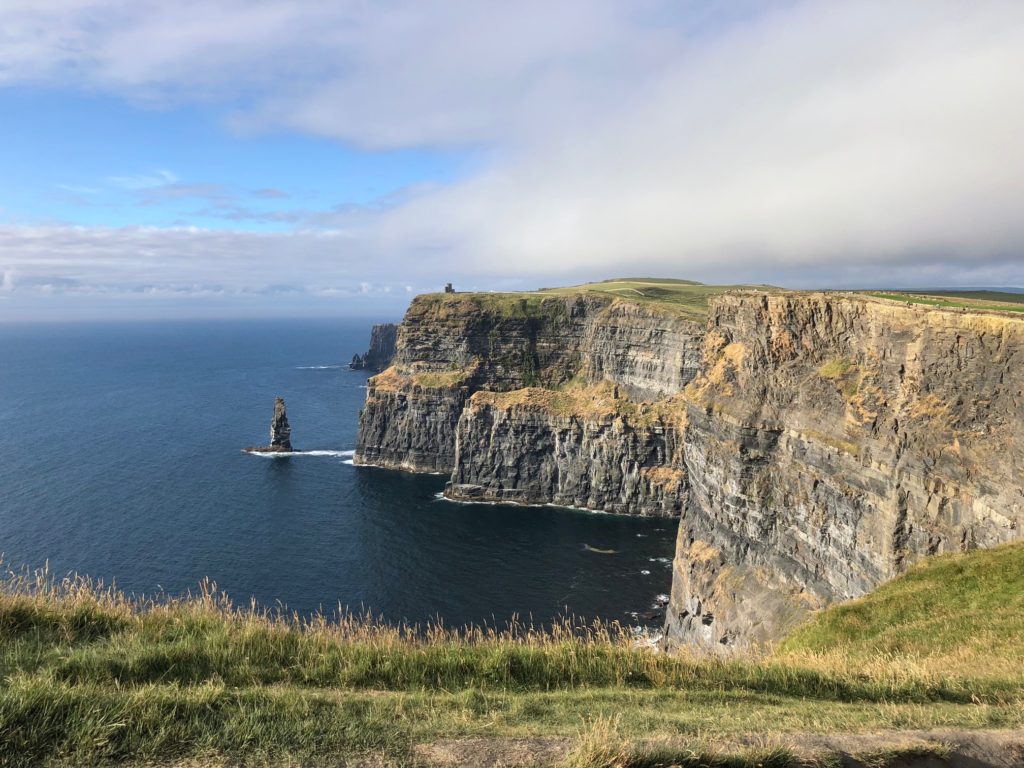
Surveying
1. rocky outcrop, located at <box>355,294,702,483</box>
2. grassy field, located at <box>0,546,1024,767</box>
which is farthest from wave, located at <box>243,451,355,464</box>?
grassy field, located at <box>0,546,1024,767</box>

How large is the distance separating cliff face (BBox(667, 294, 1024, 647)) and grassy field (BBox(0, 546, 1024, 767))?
53.4 ft

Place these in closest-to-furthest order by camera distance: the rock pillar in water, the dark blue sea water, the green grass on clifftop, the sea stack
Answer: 1. the green grass on clifftop
2. the dark blue sea water
3. the sea stack
4. the rock pillar in water

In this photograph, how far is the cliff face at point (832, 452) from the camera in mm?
30562

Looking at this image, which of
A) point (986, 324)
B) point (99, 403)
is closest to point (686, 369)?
point (986, 324)

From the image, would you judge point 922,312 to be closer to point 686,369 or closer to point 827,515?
point 827,515

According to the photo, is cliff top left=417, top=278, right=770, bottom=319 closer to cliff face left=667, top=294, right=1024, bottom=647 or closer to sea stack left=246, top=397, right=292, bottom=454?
sea stack left=246, top=397, right=292, bottom=454

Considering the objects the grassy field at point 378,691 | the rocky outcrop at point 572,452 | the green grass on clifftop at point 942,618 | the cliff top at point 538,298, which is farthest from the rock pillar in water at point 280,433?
the grassy field at point 378,691

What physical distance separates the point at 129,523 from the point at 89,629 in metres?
80.9

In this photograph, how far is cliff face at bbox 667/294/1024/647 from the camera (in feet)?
100

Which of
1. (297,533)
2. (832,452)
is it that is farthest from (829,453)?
(297,533)

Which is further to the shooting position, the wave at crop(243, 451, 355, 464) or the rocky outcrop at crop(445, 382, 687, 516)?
the wave at crop(243, 451, 355, 464)

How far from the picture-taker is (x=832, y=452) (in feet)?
131

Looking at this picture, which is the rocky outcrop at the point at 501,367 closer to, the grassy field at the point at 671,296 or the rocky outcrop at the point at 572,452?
the rocky outcrop at the point at 572,452

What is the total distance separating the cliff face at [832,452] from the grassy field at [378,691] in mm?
16261
